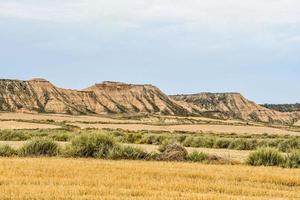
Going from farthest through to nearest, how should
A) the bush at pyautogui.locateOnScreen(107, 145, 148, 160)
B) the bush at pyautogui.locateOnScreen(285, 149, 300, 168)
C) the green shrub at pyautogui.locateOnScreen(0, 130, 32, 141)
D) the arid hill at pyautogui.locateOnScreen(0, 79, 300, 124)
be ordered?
the arid hill at pyautogui.locateOnScreen(0, 79, 300, 124) < the green shrub at pyautogui.locateOnScreen(0, 130, 32, 141) < the bush at pyautogui.locateOnScreen(107, 145, 148, 160) < the bush at pyautogui.locateOnScreen(285, 149, 300, 168)

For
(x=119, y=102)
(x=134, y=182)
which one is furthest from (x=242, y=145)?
(x=119, y=102)

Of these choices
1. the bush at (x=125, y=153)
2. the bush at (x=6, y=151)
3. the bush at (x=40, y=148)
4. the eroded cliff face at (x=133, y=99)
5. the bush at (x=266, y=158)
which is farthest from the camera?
the eroded cliff face at (x=133, y=99)

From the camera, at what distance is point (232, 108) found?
18650cm

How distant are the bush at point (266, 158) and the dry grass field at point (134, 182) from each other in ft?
12.1

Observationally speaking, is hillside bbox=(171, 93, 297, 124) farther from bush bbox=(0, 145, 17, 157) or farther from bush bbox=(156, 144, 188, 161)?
bush bbox=(0, 145, 17, 157)

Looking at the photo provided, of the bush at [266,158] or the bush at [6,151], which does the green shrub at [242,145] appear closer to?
the bush at [266,158]

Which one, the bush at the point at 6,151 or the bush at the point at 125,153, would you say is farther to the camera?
the bush at the point at 125,153

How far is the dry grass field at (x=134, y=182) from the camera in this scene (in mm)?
14047

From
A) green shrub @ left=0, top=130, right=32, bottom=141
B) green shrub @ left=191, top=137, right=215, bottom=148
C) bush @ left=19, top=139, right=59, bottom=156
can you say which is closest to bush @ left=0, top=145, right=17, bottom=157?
bush @ left=19, top=139, right=59, bottom=156

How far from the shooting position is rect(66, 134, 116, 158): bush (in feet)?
84.4

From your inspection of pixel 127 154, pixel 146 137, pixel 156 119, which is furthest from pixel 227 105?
pixel 127 154

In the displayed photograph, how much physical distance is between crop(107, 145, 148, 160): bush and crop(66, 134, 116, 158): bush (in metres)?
0.38

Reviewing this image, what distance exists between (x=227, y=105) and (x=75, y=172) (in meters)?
173

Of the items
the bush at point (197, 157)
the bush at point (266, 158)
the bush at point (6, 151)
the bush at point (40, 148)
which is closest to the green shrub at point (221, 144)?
the bush at point (197, 157)
